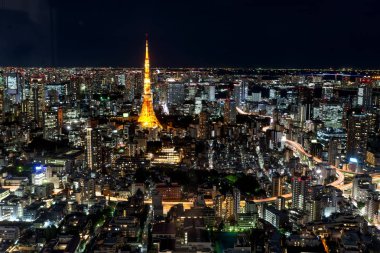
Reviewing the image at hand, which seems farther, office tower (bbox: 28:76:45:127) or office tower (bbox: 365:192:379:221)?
office tower (bbox: 28:76:45:127)

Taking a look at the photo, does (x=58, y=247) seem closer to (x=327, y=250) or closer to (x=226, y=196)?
(x=226, y=196)

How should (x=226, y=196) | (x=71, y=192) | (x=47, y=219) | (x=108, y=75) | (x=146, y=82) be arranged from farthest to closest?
(x=108, y=75), (x=146, y=82), (x=71, y=192), (x=226, y=196), (x=47, y=219)

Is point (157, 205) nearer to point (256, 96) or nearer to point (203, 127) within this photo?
point (203, 127)

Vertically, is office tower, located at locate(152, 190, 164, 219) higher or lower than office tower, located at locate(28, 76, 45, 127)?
lower

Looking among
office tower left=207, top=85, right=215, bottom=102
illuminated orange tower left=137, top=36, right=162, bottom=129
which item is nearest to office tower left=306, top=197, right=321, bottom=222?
illuminated orange tower left=137, top=36, right=162, bottom=129

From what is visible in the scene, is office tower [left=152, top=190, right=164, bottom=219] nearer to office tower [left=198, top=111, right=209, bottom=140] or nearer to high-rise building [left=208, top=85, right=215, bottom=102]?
office tower [left=198, top=111, right=209, bottom=140]

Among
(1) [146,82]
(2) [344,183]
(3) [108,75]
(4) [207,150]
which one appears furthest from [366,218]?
(3) [108,75]
